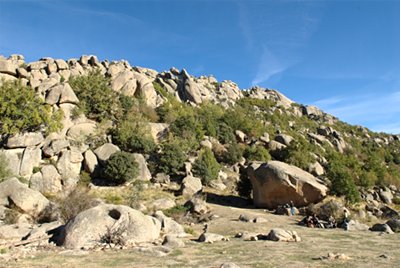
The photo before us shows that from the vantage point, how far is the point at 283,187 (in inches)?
1034

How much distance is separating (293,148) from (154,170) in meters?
19.6

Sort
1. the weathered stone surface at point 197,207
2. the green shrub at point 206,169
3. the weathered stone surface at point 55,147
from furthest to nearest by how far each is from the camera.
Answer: the green shrub at point 206,169 < the weathered stone surface at point 55,147 < the weathered stone surface at point 197,207

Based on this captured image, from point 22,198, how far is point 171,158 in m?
16.3

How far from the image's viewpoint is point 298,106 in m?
87.8

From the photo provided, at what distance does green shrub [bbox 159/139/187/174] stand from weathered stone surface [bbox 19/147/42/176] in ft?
37.0

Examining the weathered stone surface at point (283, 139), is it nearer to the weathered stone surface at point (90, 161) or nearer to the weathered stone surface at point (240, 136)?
the weathered stone surface at point (240, 136)

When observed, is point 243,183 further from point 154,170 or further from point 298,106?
point 298,106

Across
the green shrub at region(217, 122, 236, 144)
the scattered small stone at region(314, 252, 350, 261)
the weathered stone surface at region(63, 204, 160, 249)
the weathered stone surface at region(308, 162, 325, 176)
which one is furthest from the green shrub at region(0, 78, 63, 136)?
the weathered stone surface at region(308, 162, 325, 176)

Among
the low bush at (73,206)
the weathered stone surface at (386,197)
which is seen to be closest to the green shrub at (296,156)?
the weathered stone surface at (386,197)

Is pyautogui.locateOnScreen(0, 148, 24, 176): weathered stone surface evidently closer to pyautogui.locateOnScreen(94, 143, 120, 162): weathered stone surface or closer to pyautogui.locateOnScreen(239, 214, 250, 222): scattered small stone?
pyautogui.locateOnScreen(94, 143, 120, 162): weathered stone surface

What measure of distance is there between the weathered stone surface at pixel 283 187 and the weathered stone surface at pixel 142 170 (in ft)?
34.6

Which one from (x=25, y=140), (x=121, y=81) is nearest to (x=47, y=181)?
(x=25, y=140)

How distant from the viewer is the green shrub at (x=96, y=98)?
40125mm

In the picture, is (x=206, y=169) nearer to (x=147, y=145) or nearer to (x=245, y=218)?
(x=147, y=145)
